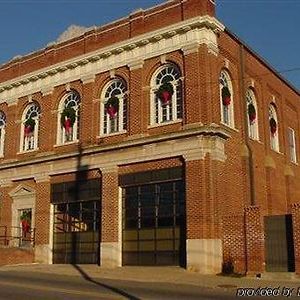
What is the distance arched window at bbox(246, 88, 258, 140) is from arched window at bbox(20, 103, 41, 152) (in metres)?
12.4

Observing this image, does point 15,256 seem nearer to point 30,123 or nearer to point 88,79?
point 30,123

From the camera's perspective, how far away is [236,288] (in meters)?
17.2

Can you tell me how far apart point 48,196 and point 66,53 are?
8318 mm

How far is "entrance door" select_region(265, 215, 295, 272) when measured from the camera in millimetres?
21047

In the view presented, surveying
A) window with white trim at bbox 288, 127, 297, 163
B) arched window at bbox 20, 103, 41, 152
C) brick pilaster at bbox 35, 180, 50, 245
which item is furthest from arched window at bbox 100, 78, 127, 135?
window with white trim at bbox 288, 127, 297, 163

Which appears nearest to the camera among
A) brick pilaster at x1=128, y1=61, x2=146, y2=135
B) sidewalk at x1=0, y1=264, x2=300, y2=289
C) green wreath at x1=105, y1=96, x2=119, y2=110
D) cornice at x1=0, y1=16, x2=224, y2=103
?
sidewalk at x1=0, y1=264, x2=300, y2=289

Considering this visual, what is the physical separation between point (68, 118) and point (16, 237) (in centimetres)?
747

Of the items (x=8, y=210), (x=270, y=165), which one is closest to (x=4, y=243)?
(x=8, y=210)

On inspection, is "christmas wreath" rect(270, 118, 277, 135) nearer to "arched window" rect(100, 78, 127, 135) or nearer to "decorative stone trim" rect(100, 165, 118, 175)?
"arched window" rect(100, 78, 127, 135)

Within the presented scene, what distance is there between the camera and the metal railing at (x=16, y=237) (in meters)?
29.9

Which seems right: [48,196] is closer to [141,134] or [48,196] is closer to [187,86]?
[141,134]

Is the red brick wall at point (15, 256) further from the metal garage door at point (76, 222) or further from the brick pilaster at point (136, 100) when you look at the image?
the brick pilaster at point (136, 100)

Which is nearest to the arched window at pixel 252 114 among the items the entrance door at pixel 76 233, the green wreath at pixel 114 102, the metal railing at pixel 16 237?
the green wreath at pixel 114 102

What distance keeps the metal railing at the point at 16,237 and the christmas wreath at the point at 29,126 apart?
18.8 ft
